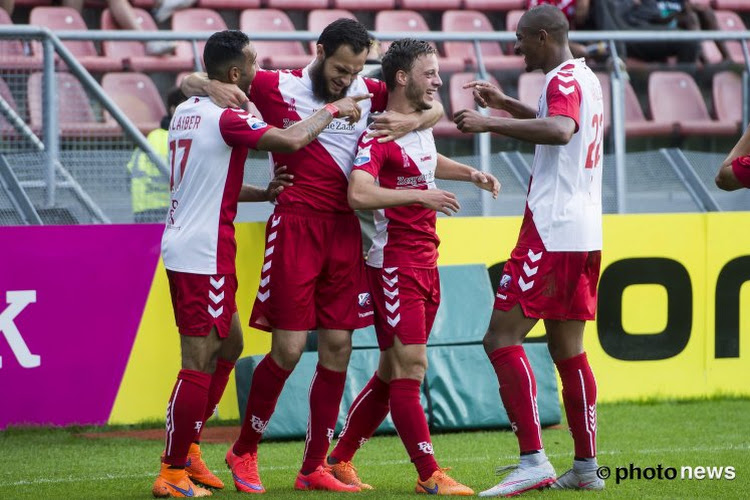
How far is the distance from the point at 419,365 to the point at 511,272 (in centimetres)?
60

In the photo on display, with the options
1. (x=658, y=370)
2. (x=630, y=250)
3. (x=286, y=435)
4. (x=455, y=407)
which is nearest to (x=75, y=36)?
(x=286, y=435)

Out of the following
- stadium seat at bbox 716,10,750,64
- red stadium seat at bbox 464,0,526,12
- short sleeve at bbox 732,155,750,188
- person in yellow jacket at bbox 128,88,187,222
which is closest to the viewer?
short sleeve at bbox 732,155,750,188

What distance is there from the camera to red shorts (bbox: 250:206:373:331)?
5422mm

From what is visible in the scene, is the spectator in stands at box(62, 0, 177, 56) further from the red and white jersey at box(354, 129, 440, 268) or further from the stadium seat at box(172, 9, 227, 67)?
the red and white jersey at box(354, 129, 440, 268)

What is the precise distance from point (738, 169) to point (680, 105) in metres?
5.39

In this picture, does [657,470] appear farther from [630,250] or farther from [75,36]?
[75,36]

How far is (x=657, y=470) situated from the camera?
594 cm

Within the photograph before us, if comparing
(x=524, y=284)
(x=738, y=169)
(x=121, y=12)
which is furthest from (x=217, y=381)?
(x=121, y=12)

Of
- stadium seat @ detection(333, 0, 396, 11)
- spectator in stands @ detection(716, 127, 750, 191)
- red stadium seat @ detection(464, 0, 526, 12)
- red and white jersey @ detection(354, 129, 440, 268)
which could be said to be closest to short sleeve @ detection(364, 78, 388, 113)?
red and white jersey @ detection(354, 129, 440, 268)

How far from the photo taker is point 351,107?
533cm

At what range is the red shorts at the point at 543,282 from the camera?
528cm
